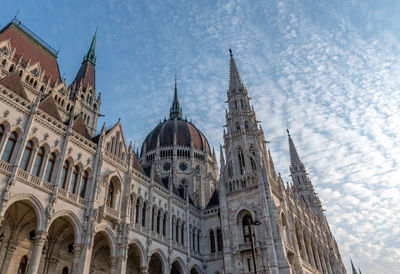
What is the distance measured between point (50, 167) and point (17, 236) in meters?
4.63

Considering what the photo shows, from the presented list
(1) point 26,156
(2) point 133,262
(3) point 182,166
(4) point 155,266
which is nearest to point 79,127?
(1) point 26,156

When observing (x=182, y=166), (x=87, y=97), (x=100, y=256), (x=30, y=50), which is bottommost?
(x=100, y=256)

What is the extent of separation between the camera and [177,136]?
5712 centimetres

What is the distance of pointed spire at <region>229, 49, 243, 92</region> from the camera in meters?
45.0

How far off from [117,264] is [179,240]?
934 cm

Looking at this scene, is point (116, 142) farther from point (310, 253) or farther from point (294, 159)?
point (294, 159)

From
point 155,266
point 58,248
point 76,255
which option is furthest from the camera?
point 155,266

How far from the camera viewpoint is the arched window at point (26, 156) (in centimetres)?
1905

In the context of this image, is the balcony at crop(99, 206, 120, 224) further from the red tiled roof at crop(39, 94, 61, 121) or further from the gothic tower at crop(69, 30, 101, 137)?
the gothic tower at crop(69, 30, 101, 137)

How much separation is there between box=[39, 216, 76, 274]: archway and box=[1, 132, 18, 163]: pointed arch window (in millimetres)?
5093

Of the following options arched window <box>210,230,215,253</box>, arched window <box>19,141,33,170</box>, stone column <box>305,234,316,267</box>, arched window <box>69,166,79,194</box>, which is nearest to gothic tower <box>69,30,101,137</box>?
arched window <box>69,166,79,194</box>

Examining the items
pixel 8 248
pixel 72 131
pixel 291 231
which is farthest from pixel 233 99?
pixel 8 248

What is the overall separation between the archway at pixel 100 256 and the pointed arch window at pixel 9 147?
359 inches

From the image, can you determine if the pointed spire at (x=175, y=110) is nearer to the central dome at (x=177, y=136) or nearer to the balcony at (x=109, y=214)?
the central dome at (x=177, y=136)
